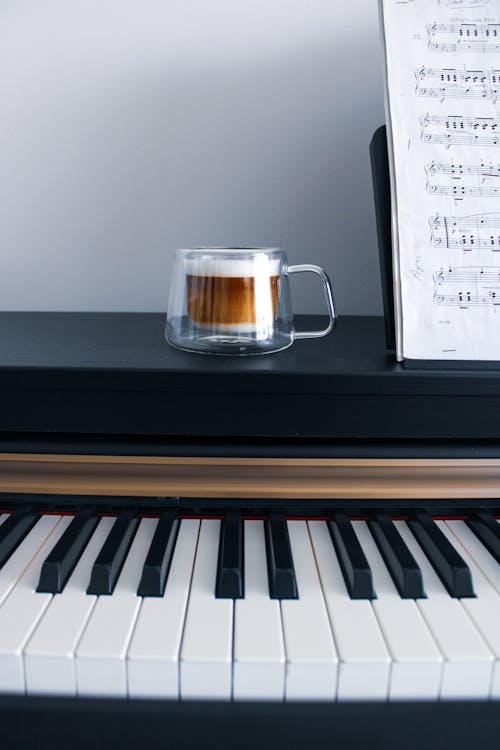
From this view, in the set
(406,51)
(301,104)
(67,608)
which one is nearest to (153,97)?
(301,104)

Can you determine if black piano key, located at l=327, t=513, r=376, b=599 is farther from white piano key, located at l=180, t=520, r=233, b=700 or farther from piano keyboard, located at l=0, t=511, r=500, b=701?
white piano key, located at l=180, t=520, r=233, b=700

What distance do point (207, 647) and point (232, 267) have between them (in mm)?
423

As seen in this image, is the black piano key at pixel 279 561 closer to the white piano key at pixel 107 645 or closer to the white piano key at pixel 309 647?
the white piano key at pixel 309 647

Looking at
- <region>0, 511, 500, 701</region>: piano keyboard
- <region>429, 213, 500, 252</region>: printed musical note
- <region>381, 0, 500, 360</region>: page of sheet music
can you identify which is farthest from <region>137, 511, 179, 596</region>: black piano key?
<region>429, 213, 500, 252</region>: printed musical note

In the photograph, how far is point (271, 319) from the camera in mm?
796

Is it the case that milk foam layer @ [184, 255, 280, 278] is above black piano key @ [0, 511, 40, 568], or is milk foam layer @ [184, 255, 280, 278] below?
above

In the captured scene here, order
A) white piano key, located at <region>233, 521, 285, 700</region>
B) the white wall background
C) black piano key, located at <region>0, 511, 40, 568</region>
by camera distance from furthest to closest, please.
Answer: the white wall background
black piano key, located at <region>0, 511, 40, 568</region>
white piano key, located at <region>233, 521, 285, 700</region>

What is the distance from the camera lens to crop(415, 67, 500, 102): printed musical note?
78 cm

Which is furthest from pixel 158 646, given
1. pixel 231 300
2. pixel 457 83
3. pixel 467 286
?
pixel 457 83

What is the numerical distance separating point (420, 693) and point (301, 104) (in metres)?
1.01

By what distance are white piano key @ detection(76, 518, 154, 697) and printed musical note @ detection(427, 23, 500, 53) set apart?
0.76m

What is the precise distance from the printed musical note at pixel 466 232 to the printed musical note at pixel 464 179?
29 millimetres

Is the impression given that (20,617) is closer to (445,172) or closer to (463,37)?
(445,172)

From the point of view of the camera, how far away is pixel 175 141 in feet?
3.90
